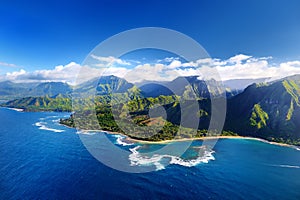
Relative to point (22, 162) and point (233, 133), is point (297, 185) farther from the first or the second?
point (22, 162)

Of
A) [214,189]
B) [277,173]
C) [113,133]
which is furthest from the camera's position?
[113,133]

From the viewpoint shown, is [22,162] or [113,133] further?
[113,133]

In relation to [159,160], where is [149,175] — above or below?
below

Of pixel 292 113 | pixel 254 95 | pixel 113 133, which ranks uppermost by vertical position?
pixel 254 95

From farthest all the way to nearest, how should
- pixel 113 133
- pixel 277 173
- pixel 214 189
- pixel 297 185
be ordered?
pixel 113 133 → pixel 277 173 → pixel 297 185 → pixel 214 189

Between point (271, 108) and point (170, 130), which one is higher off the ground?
point (271, 108)

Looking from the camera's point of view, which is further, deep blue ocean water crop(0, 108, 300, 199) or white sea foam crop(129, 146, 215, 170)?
white sea foam crop(129, 146, 215, 170)

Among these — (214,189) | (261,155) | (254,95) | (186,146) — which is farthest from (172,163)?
(254,95)

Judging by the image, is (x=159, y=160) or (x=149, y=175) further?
(x=159, y=160)
